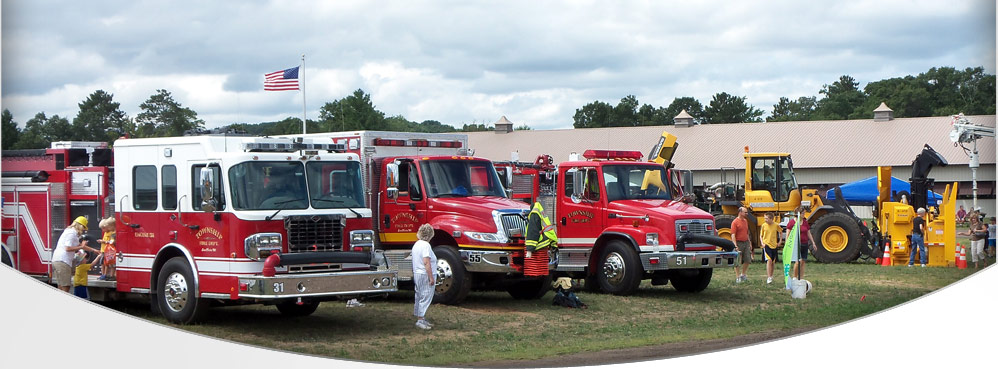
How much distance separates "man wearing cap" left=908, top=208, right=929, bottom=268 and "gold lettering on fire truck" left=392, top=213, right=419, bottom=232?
43.7 feet

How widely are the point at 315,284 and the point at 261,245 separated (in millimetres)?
855

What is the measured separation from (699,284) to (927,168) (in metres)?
10.1

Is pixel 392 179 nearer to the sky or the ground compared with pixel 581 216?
nearer to the sky

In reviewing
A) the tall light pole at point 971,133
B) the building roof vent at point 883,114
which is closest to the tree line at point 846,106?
the building roof vent at point 883,114

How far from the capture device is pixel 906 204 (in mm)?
25734

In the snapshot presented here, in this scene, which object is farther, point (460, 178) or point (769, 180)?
point (769, 180)

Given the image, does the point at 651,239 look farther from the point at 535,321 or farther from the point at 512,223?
the point at 535,321

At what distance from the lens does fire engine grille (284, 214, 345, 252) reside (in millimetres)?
13617

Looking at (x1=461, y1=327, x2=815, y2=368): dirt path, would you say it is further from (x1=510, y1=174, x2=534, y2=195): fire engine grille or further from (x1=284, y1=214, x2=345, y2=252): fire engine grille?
(x1=510, y1=174, x2=534, y2=195): fire engine grille

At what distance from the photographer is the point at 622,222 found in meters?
18.4

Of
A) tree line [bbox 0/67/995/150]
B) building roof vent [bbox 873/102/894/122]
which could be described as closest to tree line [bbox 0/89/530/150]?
tree line [bbox 0/67/995/150]

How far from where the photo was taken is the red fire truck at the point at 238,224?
13.2 meters

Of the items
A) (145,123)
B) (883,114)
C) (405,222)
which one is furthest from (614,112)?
(405,222)

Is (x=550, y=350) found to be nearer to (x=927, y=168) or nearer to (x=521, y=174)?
(x=521, y=174)
